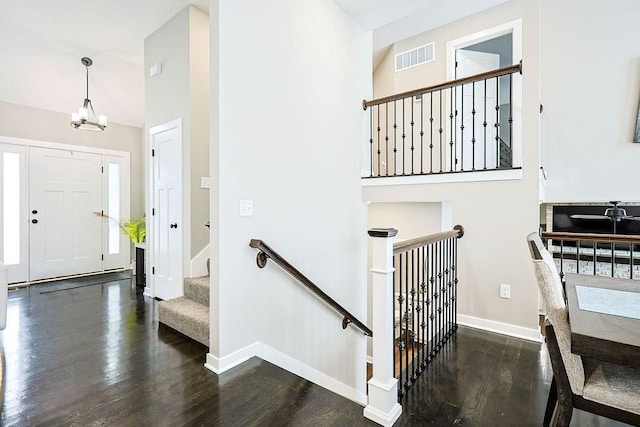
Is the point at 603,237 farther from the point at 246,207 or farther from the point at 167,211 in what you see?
the point at 167,211

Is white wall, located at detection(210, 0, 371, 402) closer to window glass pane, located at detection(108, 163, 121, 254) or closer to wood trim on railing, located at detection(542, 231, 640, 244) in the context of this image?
wood trim on railing, located at detection(542, 231, 640, 244)

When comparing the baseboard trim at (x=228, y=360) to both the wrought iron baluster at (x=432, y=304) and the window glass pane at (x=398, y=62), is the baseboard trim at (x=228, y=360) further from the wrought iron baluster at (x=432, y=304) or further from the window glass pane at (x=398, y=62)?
the window glass pane at (x=398, y=62)

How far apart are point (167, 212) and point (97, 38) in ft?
7.53

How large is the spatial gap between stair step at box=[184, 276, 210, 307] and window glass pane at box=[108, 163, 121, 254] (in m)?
2.93

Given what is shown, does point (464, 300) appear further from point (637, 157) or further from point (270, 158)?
point (637, 157)

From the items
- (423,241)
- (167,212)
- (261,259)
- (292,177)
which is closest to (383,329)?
(423,241)

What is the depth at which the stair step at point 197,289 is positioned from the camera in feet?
10.3

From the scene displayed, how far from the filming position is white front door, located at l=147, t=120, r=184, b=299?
3.72 m

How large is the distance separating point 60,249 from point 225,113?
14.4 feet

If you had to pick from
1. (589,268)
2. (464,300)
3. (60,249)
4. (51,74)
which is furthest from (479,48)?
(60,249)

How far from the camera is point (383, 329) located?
6.04 ft

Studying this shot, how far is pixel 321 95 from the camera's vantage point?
10.8 ft

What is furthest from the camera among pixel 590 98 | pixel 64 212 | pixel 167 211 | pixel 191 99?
pixel 64 212

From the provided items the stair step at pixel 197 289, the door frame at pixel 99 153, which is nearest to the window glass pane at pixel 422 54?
the stair step at pixel 197 289
